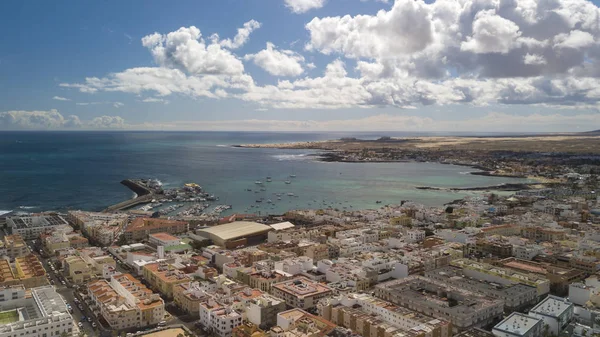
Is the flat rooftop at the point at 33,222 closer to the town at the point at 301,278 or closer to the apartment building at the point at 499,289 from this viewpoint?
the town at the point at 301,278

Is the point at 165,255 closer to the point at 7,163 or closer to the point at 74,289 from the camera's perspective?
the point at 74,289

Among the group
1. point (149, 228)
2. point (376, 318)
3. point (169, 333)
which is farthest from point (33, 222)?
point (376, 318)

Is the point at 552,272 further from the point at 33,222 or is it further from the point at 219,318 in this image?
the point at 33,222

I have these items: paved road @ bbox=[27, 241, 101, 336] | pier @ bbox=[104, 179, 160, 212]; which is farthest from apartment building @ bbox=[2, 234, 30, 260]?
pier @ bbox=[104, 179, 160, 212]

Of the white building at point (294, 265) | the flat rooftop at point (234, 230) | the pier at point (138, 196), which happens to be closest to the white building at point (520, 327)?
the white building at point (294, 265)

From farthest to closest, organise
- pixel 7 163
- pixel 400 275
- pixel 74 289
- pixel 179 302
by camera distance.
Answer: pixel 7 163, pixel 400 275, pixel 74 289, pixel 179 302

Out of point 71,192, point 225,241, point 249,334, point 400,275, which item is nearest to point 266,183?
point 71,192

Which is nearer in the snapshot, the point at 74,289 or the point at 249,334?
the point at 249,334
